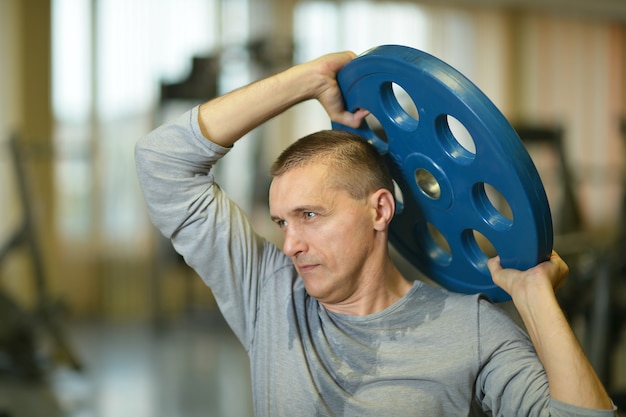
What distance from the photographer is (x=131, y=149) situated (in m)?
5.36

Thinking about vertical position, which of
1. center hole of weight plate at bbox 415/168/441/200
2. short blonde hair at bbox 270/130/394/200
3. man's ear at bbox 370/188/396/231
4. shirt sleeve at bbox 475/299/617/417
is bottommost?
shirt sleeve at bbox 475/299/617/417

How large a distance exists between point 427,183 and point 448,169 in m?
0.09

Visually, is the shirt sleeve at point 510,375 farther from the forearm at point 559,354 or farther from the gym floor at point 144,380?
the gym floor at point 144,380

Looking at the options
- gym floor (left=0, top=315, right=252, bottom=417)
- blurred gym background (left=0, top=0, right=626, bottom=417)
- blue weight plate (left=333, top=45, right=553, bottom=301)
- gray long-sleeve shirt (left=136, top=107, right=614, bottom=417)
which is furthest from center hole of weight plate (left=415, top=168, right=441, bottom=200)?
blurred gym background (left=0, top=0, right=626, bottom=417)

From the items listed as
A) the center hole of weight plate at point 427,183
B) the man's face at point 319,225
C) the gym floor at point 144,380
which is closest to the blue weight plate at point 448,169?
the center hole of weight plate at point 427,183

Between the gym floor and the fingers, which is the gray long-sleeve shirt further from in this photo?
the gym floor

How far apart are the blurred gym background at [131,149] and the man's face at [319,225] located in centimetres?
211

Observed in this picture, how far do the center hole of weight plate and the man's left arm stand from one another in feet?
0.58

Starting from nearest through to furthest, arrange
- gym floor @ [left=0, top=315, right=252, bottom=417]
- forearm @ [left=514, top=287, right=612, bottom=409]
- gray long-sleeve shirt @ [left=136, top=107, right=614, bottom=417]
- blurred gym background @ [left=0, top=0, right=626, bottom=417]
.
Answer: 1. forearm @ [left=514, top=287, right=612, bottom=409]
2. gray long-sleeve shirt @ [left=136, top=107, right=614, bottom=417]
3. gym floor @ [left=0, top=315, right=252, bottom=417]
4. blurred gym background @ [left=0, top=0, right=626, bottom=417]

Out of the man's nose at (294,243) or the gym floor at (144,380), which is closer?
the man's nose at (294,243)

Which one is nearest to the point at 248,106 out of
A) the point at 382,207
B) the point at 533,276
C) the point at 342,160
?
the point at 342,160

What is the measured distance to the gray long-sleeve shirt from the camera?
1.17 metres

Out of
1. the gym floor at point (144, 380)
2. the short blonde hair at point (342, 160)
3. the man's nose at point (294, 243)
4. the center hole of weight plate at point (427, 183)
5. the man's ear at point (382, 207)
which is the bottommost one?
the gym floor at point (144, 380)

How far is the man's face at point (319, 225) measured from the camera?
3.93 feet
